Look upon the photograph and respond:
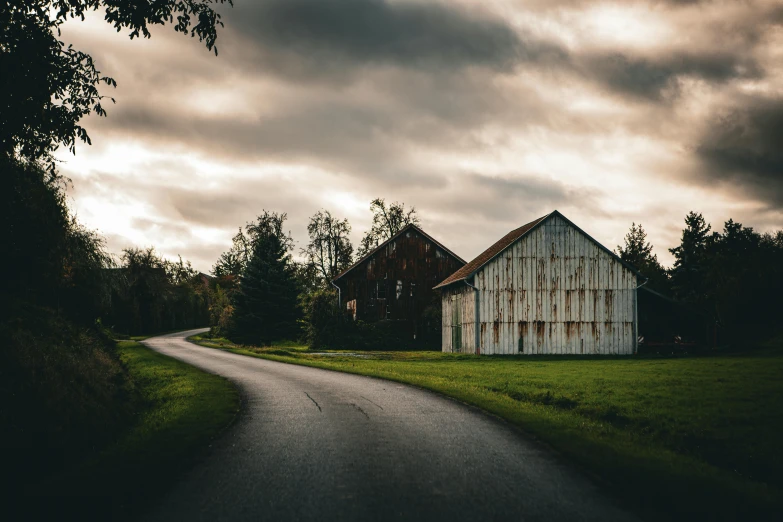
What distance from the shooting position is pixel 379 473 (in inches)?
290

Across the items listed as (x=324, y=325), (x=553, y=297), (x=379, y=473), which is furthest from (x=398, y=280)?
(x=379, y=473)

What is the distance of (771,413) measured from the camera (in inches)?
478

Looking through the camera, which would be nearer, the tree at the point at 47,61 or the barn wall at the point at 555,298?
the tree at the point at 47,61

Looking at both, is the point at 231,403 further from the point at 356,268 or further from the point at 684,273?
the point at 684,273

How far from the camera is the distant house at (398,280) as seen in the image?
49750 mm

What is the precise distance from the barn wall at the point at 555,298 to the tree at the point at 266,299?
1883 centimetres

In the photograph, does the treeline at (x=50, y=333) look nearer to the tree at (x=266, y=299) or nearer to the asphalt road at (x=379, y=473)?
the asphalt road at (x=379, y=473)

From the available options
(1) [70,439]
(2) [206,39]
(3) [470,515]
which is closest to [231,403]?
(1) [70,439]

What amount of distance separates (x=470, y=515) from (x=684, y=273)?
79506 mm

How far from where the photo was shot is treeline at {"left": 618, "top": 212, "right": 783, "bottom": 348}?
38.8 m

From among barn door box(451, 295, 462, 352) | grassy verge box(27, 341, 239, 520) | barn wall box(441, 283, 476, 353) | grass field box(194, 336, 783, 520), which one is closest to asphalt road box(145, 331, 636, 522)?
grassy verge box(27, 341, 239, 520)

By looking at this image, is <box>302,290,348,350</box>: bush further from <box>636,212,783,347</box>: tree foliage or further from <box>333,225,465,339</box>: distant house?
<box>636,212,783,347</box>: tree foliage

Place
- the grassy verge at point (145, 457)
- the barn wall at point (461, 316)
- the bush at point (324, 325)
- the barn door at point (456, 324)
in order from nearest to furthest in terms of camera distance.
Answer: the grassy verge at point (145, 457) → the barn wall at point (461, 316) → the barn door at point (456, 324) → the bush at point (324, 325)

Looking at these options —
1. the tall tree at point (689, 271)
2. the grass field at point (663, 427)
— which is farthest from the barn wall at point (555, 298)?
the tall tree at point (689, 271)
